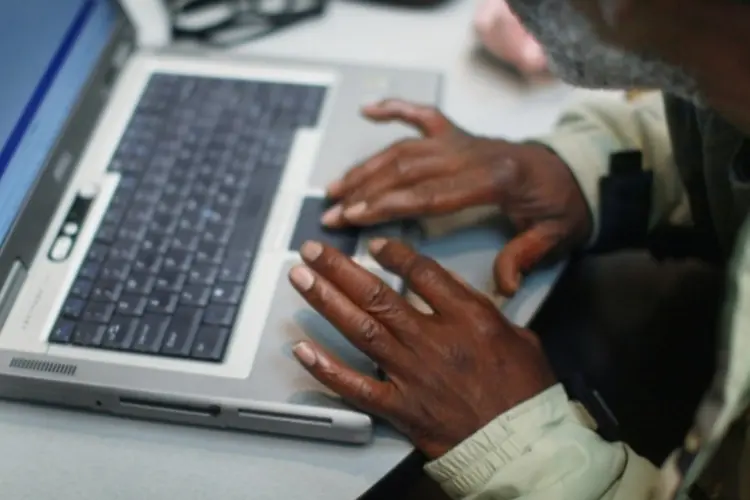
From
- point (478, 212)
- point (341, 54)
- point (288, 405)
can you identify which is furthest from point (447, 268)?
point (341, 54)

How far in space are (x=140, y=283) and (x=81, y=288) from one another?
4cm

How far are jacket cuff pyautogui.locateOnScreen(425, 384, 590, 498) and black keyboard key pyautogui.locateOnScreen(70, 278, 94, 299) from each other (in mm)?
248

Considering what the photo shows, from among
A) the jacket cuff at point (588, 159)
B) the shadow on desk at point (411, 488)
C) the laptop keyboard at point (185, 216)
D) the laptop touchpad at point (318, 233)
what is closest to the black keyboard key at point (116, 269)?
the laptop keyboard at point (185, 216)

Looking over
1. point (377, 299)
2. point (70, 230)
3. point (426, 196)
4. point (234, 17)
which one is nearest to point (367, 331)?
point (377, 299)

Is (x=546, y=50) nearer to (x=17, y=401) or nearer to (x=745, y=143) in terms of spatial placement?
(x=745, y=143)

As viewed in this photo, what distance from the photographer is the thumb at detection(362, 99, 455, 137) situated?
2.35 ft

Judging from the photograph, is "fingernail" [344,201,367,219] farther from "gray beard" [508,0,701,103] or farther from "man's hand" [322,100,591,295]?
"gray beard" [508,0,701,103]

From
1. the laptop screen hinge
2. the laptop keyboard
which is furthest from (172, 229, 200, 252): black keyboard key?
the laptop screen hinge

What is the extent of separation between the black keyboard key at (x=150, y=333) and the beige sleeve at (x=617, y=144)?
1.06 ft

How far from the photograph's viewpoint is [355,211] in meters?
0.65

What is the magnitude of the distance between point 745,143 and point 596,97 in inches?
7.4

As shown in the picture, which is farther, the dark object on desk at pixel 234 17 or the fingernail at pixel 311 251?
the dark object on desk at pixel 234 17

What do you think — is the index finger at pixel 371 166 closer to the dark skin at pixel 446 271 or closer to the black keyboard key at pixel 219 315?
the dark skin at pixel 446 271

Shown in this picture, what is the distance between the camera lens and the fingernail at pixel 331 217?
0.66m
